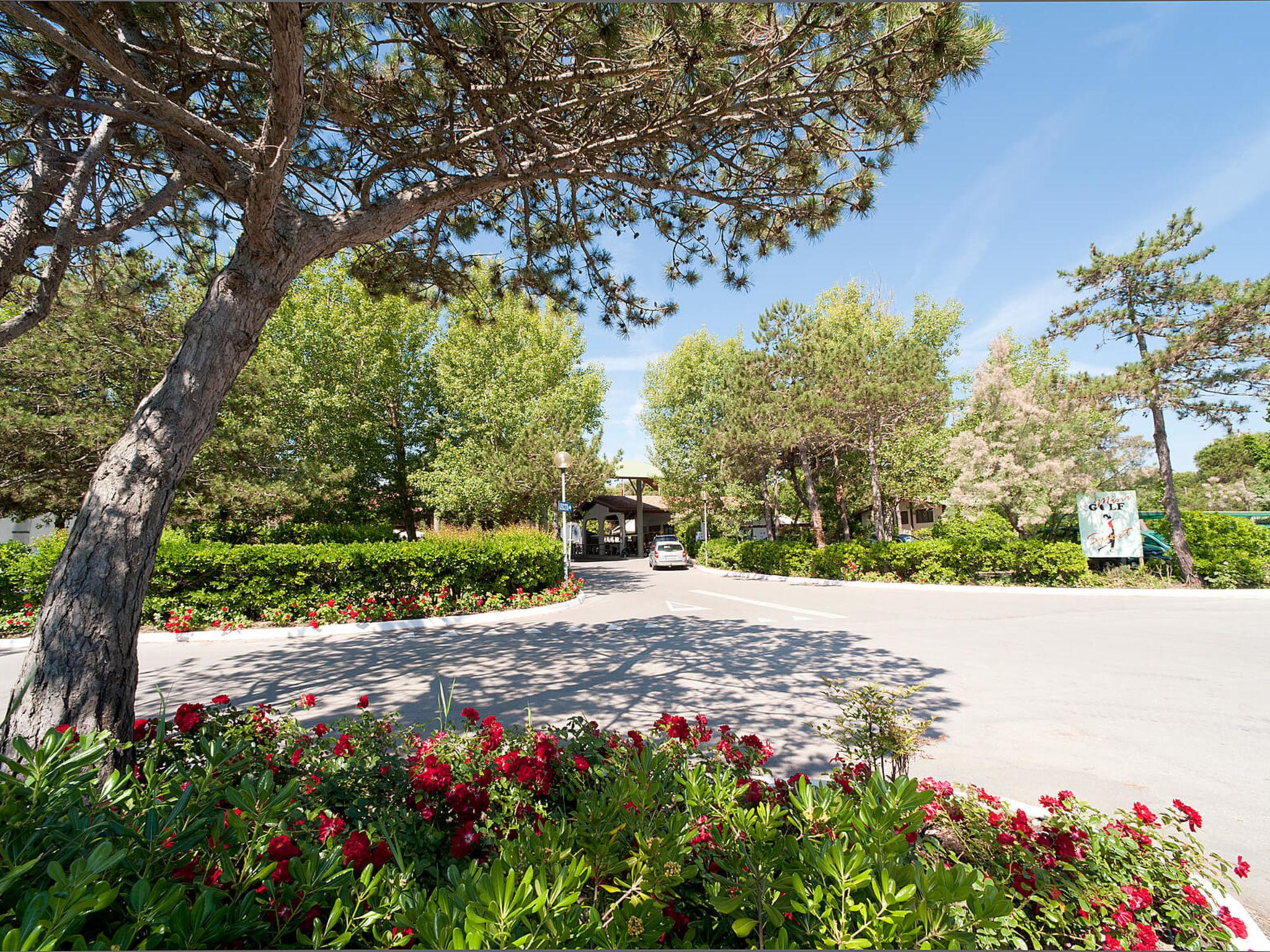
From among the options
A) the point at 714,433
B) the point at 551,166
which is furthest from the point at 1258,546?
the point at 551,166

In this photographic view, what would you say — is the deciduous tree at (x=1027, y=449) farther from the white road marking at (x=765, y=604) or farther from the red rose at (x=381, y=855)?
the red rose at (x=381, y=855)

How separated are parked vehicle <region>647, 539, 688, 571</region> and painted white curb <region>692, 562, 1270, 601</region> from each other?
312 inches

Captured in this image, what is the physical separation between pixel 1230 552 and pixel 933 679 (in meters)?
12.5

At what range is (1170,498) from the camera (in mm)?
12742

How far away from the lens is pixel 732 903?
1.31 meters

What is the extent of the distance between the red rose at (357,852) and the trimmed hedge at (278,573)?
31.8 feet

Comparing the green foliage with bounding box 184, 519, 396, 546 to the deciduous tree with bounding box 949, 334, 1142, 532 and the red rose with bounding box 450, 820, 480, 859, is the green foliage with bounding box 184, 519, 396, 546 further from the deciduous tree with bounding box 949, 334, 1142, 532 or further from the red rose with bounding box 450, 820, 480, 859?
the deciduous tree with bounding box 949, 334, 1142, 532

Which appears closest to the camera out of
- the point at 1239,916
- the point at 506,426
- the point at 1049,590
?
the point at 1239,916

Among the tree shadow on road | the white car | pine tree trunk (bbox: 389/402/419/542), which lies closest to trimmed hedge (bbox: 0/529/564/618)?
the tree shadow on road

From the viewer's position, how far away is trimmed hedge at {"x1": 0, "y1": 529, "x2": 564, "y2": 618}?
9.77 meters

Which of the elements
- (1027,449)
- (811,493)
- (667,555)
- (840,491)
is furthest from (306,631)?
(1027,449)

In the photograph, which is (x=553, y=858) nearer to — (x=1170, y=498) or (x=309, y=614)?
(x=309, y=614)

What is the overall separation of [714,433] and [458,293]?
1387 cm

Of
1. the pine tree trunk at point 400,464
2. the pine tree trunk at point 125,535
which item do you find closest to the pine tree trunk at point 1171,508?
the pine tree trunk at point 125,535
